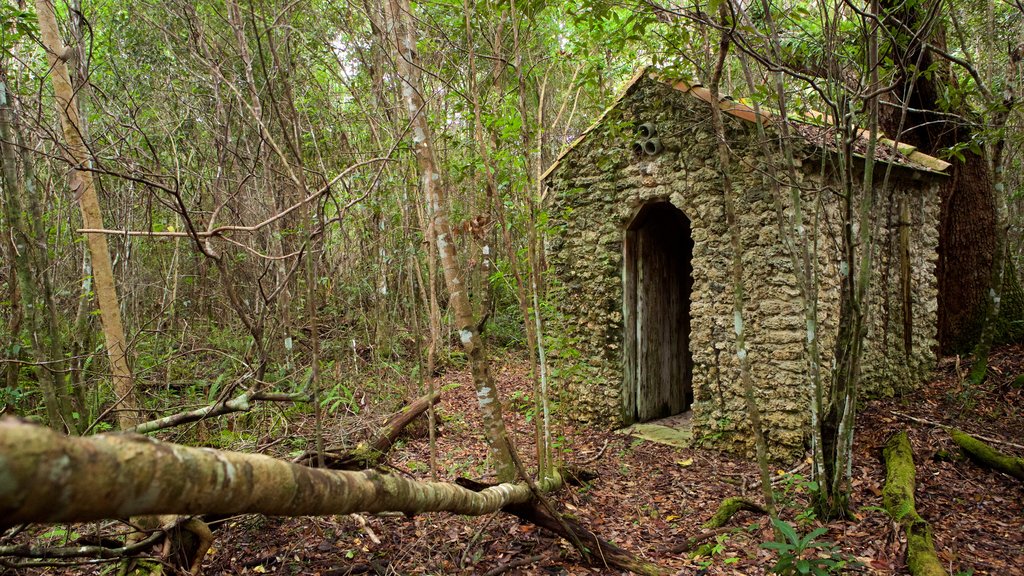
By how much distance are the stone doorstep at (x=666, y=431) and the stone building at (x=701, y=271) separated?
Answer: 0.15m

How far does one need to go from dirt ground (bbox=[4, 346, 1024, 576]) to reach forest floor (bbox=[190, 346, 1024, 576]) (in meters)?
0.01

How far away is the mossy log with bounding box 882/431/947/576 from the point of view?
11.4 ft

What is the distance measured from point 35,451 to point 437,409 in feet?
21.3

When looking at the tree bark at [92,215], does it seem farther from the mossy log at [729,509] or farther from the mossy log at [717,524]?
the mossy log at [729,509]

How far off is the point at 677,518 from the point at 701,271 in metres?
2.62

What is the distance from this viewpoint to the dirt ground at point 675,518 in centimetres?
362

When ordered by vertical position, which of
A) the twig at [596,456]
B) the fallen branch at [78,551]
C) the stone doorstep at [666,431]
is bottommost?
the twig at [596,456]

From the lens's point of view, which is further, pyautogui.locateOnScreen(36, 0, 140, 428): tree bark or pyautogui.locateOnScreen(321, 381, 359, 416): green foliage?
pyautogui.locateOnScreen(321, 381, 359, 416): green foliage

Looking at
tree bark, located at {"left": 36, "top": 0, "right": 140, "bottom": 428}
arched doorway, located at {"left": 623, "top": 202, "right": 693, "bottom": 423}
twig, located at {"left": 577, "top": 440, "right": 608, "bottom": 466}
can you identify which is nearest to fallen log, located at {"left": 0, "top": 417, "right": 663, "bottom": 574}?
tree bark, located at {"left": 36, "top": 0, "right": 140, "bottom": 428}

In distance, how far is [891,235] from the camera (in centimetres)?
638

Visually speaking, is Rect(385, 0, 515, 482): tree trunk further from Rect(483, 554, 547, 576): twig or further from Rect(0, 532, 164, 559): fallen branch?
Rect(0, 532, 164, 559): fallen branch

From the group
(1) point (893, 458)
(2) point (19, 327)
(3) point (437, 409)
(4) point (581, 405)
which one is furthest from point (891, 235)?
(2) point (19, 327)

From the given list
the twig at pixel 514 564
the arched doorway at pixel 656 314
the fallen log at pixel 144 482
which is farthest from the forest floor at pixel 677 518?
the fallen log at pixel 144 482

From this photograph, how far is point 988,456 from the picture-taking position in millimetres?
4922
